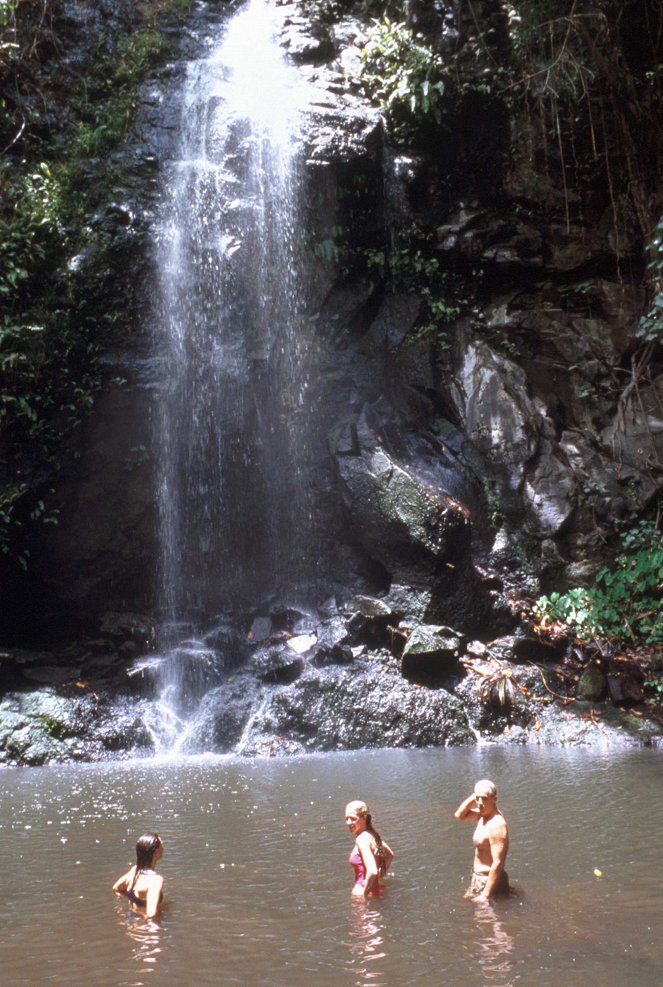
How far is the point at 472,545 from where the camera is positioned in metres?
10.3

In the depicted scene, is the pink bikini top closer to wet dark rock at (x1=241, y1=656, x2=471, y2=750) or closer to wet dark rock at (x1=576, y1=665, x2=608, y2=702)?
wet dark rock at (x1=241, y1=656, x2=471, y2=750)

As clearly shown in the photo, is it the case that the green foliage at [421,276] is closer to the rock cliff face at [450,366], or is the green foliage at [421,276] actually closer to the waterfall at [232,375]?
the rock cliff face at [450,366]

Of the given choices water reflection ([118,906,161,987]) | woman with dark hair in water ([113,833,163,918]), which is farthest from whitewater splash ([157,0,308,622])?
water reflection ([118,906,161,987])

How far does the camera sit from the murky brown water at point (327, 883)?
2.75 m

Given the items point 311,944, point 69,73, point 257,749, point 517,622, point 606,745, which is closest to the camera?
point 311,944

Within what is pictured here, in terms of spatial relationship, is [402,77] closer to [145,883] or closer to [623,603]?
[623,603]

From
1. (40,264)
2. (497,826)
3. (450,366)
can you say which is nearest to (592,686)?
(450,366)

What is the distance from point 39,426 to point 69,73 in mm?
6378

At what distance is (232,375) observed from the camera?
11.4 metres

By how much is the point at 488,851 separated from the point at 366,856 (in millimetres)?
538

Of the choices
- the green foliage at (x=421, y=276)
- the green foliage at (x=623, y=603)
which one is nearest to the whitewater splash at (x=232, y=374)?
the green foliage at (x=421, y=276)

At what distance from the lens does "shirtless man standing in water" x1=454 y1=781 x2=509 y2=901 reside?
3422 millimetres

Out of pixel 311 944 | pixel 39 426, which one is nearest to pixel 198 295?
pixel 39 426

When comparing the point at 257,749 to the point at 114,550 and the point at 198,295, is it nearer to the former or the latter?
the point at 114,550
